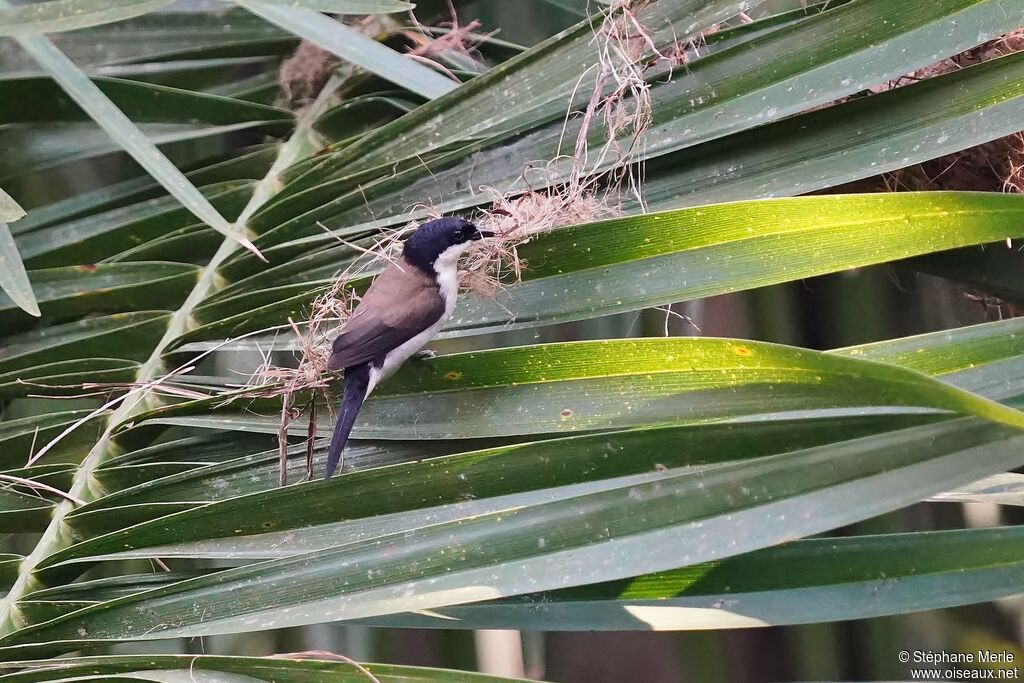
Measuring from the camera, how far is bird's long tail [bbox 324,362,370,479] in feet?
4.75

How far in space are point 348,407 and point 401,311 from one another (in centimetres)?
27

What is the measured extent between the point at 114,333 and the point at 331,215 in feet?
1.76

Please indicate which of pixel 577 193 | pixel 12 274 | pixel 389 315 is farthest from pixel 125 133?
pixel 577 193

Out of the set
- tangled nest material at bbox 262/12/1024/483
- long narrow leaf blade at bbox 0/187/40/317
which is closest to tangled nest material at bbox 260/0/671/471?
tangled nest material at bbox 262/12/1024/483

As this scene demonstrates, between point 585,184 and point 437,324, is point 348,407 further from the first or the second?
point 585,184

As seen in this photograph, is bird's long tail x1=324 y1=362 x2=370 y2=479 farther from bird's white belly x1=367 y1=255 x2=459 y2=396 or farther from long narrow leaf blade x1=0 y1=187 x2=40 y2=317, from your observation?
long narrow leaf blade x1=0 y1=187 x2=40 y2=317

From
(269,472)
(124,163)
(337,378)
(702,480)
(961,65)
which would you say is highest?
(124,163)

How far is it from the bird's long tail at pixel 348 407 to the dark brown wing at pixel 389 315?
21 millimetres

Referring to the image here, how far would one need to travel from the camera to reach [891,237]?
1.25 metres

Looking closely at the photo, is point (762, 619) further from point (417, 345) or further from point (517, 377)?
point (417, 345)

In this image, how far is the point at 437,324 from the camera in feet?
5.70

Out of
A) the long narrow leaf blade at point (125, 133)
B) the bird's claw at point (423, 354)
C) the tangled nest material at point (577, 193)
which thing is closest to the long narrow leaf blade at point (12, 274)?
the long narrow leaf blade at point (125, 133)

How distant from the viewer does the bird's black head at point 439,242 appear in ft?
5.68

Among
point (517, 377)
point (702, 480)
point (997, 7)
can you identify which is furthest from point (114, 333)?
point (997, 7)
